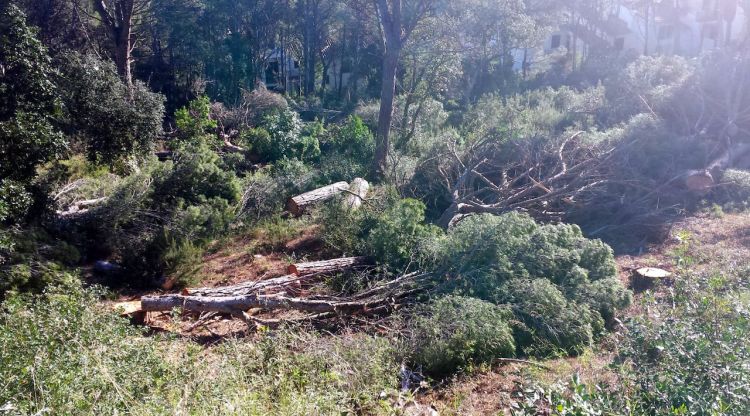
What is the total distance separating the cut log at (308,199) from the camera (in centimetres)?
1026

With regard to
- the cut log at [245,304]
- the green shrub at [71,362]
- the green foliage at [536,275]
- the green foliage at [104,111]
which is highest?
the green foliage at [104,111]

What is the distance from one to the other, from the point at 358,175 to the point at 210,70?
12.7m

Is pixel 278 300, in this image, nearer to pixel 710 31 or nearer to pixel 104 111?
pixel 104 111

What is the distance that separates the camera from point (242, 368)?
4.57 m

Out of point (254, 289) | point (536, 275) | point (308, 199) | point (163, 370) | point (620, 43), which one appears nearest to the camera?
point (163, 370)

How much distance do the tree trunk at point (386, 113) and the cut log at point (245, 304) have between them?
6.29 m

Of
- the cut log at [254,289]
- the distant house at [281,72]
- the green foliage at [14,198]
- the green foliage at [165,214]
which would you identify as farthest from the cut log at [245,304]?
the distant house at [281,72]

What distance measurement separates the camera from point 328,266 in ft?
23.4

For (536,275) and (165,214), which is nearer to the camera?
(536,275)

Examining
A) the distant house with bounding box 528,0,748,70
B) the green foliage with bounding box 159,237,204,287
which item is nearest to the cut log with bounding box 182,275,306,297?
the green foliage with bounding box 159,237,204,287

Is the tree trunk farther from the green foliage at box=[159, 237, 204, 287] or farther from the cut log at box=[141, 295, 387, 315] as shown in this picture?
the cut log at box=[141, 295, 387, 315]

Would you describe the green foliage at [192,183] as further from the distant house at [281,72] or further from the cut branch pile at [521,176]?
the distant house at [281,72]

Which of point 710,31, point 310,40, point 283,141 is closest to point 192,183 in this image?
point 283,141

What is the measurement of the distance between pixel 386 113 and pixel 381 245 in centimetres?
627
